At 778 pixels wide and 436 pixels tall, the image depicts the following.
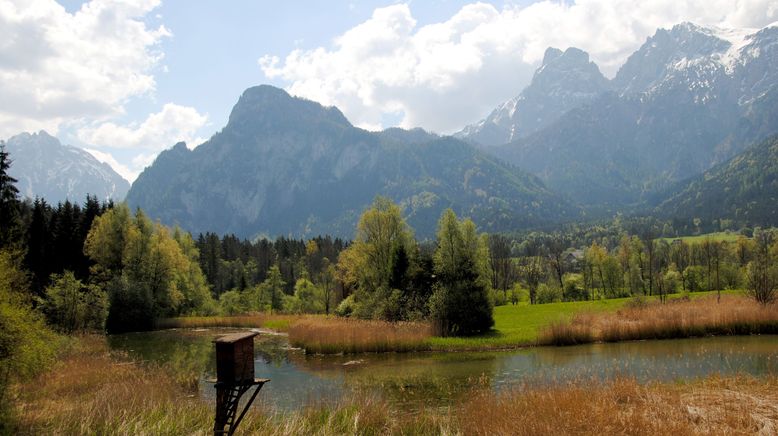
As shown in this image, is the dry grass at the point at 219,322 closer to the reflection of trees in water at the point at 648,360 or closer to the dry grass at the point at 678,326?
the dry grass at the point at 678,326

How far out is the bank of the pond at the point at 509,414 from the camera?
1364 cm

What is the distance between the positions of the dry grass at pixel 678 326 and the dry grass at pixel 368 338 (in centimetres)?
939

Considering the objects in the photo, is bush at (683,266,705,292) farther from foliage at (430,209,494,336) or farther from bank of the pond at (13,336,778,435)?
bank of the pond at (13,336,778,435)

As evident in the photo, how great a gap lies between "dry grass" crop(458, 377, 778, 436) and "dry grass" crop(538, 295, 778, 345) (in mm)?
20899

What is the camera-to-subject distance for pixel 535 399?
53.1ft

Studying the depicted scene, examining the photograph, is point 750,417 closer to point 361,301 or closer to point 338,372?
point 338,372

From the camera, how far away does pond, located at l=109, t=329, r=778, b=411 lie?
903 inches

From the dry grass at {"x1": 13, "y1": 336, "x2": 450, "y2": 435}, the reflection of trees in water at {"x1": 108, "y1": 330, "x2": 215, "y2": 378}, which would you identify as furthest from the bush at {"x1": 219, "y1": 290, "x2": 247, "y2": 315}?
the dry grass at {"x1": 13, "y1": 336, "x2": 450, "y2": 435}

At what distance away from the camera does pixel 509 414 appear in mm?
15172

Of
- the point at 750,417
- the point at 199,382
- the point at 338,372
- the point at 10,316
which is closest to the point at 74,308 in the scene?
the point at 199,382

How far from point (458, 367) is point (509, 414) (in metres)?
16.4

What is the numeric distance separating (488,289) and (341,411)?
3287 cm

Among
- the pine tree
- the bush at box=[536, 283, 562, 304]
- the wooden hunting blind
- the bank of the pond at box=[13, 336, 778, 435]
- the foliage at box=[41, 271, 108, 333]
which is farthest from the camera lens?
the bush at box=[536, 283, 562, 304]

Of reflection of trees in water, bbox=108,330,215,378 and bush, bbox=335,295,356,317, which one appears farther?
bush, bbox=335,295,356,317
